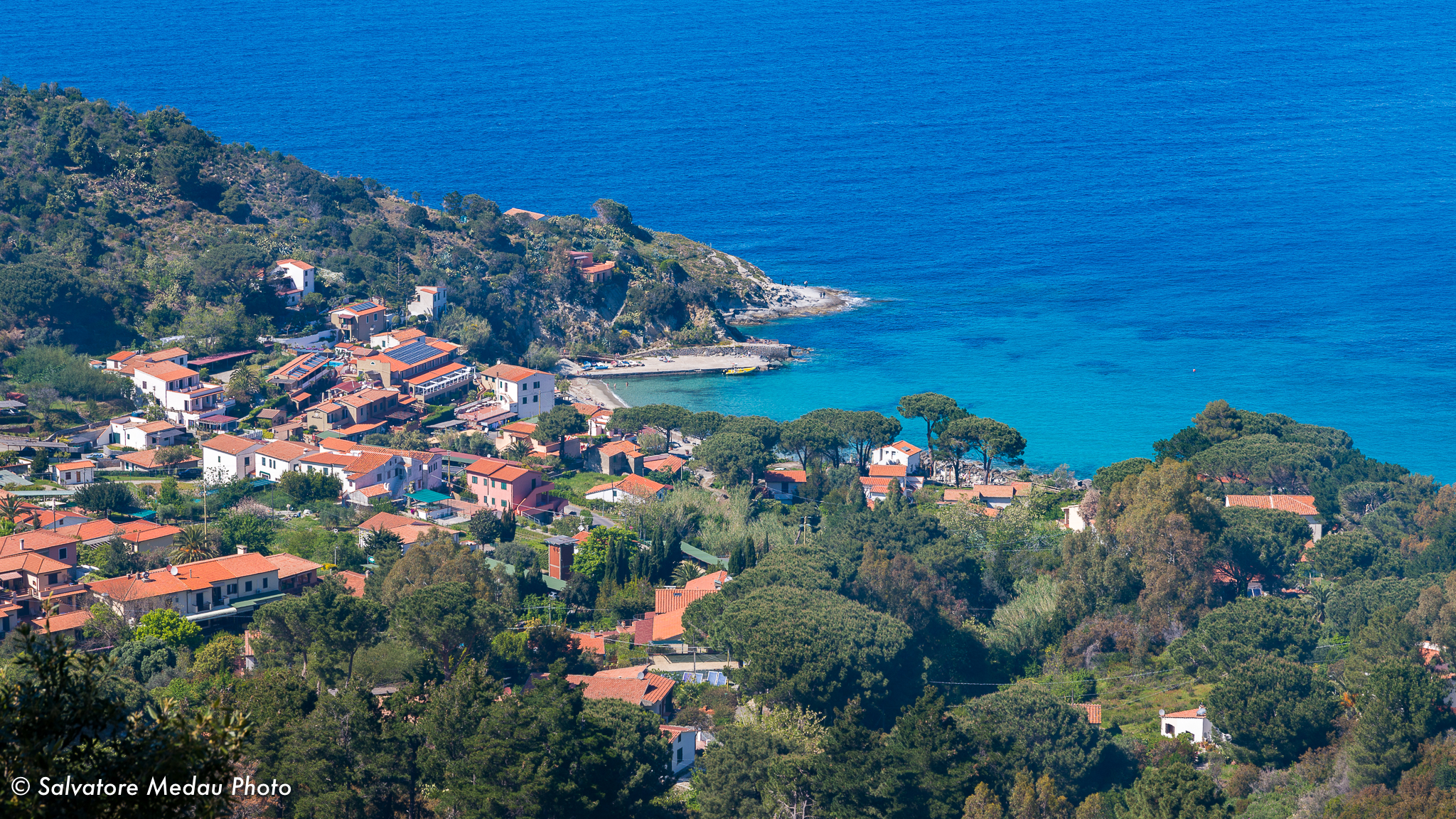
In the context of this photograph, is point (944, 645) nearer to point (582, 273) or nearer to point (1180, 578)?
point (1180, 578)

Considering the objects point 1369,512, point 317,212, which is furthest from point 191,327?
point 1369,512

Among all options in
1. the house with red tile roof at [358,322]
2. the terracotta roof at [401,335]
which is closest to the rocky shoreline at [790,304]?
the terracotta roof at [401,335]

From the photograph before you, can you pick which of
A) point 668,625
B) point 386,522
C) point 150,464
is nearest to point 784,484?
point 668,625

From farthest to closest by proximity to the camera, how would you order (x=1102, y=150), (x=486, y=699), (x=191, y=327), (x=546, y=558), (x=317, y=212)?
Answer: (x=1102, y=150) < (x=317, y=212) < (x=191, y=327) < (x=546, y=558) < (x=486, y=699)

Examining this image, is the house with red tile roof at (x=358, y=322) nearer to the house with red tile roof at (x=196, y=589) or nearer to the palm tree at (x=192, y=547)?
the palm tree at (x=192, y=547)

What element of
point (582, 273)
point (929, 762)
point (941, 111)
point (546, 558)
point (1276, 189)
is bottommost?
point (929, 762)

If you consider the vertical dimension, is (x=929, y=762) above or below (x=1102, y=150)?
below

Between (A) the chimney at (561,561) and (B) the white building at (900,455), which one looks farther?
(B) the white building at (900,455)
